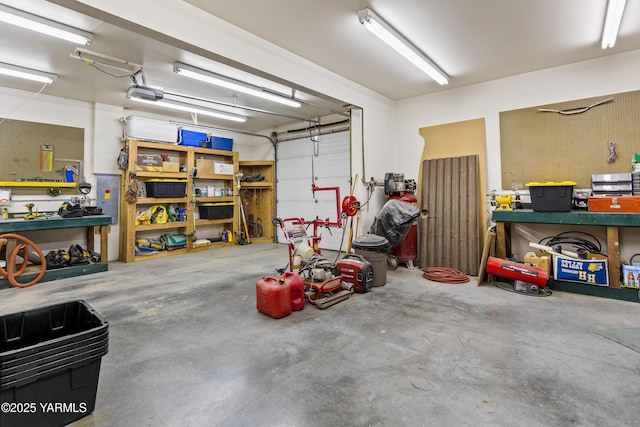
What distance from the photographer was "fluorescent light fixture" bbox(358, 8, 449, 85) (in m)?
3.16

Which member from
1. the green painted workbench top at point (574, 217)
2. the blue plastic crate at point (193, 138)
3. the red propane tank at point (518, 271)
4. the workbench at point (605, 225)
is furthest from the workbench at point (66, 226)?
the workbench at point (605, 225)

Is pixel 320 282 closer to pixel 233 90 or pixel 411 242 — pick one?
pixel 411 242

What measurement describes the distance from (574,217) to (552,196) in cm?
35

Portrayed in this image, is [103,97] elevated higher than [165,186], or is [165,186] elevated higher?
[103,97]

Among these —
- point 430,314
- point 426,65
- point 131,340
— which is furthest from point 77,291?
point 426,65

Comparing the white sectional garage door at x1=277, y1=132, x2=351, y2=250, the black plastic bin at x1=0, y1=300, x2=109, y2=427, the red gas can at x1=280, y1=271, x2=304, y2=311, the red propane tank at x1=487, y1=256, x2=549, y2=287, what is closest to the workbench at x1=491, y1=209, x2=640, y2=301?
the red propane tank at x1=487, y1=256, x2=549, y2=287

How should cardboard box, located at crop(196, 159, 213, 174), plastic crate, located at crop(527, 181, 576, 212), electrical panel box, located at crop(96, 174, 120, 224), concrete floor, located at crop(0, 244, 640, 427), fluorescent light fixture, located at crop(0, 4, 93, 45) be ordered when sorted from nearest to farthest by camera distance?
concrete floor, located at crop(0, 244, 640, 427) → fluorescent light fixture, located at crop(0, 4, 93, 45) → plastic crate, located at crop(527, 181, 576, 212) → electrical panel box, located at crop(96, 174, 120, 224) → cardboard box, located at crop(196, 159, 213, 174)

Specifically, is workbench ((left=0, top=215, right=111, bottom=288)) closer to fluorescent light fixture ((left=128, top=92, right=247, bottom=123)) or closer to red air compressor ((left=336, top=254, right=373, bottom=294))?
fluorescent light fixture ((left=128, top=92, right=247, bottom=123))

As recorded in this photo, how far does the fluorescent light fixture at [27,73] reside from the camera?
13.9 feet

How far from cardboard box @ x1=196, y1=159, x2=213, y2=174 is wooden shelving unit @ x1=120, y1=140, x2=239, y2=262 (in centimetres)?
3

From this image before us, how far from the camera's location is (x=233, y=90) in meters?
5.29

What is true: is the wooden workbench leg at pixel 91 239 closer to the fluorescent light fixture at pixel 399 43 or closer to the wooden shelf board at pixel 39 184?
the wooden shelf board at pixel 39 184

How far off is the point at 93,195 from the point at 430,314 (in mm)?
6529

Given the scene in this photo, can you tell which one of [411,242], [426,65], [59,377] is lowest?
[59,377]
